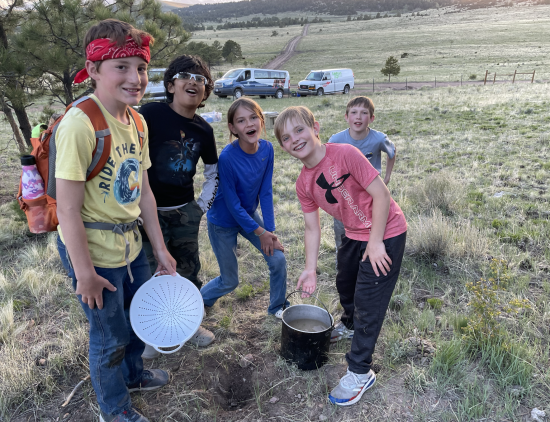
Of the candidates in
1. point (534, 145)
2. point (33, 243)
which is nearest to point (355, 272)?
point (33, 243)

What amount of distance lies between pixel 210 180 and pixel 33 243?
10.3 feet

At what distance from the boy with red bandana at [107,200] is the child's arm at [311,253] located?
1.03 meters

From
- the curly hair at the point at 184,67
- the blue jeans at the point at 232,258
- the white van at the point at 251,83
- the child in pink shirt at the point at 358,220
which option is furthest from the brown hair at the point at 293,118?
the white van at the point at 251,83

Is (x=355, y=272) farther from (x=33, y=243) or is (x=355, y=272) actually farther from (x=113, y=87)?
(x=33, y=243)

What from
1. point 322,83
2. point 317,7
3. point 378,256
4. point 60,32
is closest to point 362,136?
point 378,256

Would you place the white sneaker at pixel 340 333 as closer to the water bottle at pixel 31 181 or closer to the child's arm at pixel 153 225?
the child's arm at pixel 153 225

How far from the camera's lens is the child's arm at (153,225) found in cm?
218

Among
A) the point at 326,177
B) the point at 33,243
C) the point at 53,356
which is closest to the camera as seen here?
the point at 326,177

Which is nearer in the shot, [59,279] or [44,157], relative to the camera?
[44,157]

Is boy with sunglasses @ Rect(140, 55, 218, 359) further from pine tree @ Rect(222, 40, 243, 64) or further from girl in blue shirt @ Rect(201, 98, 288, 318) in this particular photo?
pine tree @ Rect(222, 40, 243, 64)

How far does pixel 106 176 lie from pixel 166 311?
0.97 m

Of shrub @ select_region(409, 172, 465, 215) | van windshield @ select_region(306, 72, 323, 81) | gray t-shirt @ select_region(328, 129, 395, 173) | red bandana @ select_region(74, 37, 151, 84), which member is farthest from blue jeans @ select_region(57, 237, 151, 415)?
van windshield @ select_region(306, 72, 323, 81)

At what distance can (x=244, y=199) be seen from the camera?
283cm

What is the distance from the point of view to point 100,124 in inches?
65.0
